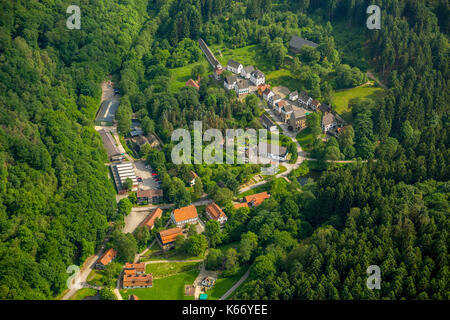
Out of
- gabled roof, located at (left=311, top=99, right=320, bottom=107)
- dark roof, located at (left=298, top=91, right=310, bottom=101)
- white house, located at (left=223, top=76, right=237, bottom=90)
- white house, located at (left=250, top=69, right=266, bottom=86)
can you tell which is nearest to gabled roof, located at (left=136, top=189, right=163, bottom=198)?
white house, located at (left=223, top=76, right=237, bottom=90)

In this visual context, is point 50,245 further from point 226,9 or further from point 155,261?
point 226,9

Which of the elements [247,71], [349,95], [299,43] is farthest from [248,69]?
[349,95]

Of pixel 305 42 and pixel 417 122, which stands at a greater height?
pixel 305 42

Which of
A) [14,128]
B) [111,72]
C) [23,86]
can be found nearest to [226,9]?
[111,72]

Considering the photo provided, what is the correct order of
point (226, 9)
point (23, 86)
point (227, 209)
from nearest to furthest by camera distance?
1. point (227, 209)
2. point (23, 86)
3. point (226, 9)

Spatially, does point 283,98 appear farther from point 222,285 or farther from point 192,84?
point 222,285
